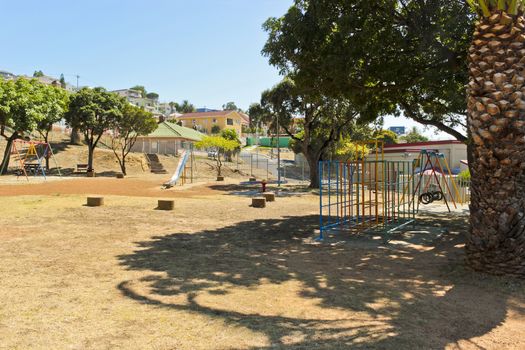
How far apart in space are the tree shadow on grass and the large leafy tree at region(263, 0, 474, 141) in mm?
4796

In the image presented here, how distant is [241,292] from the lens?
18.6 ft

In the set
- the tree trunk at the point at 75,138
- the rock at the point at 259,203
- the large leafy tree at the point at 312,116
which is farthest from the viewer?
the tree trunk at the point at 75,138

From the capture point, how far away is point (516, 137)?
6.09 meters

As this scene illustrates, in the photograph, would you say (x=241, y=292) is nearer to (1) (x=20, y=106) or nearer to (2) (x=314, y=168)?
(2) (x=314, y=168)

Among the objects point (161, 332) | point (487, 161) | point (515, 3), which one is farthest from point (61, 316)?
point (515, 3)

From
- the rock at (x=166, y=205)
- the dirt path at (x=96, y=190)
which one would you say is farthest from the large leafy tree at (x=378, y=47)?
the dirt path at (x=96, y=190)

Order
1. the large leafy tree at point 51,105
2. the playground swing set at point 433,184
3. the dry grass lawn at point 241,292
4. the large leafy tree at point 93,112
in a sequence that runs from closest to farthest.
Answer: the dry grass lawn at point 241,292 < the playground swing set at point 433,184 < the large leafy tree at point 51,105 < the large leafy tree at point 93,112

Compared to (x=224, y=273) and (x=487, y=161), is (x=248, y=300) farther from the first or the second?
(x=487, y=161)

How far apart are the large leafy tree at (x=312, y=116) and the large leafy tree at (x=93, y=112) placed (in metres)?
15.6

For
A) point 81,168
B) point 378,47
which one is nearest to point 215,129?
point 81,168

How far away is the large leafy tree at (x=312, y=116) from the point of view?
28.9 m

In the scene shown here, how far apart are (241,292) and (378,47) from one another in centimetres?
867

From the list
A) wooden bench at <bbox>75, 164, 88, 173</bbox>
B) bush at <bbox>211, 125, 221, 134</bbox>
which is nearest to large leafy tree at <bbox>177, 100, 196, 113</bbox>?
bush at <bbox>211, 125, 221, 134</bbox>

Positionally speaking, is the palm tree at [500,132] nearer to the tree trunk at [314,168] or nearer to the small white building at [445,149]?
the tree trunk at [314,168]
